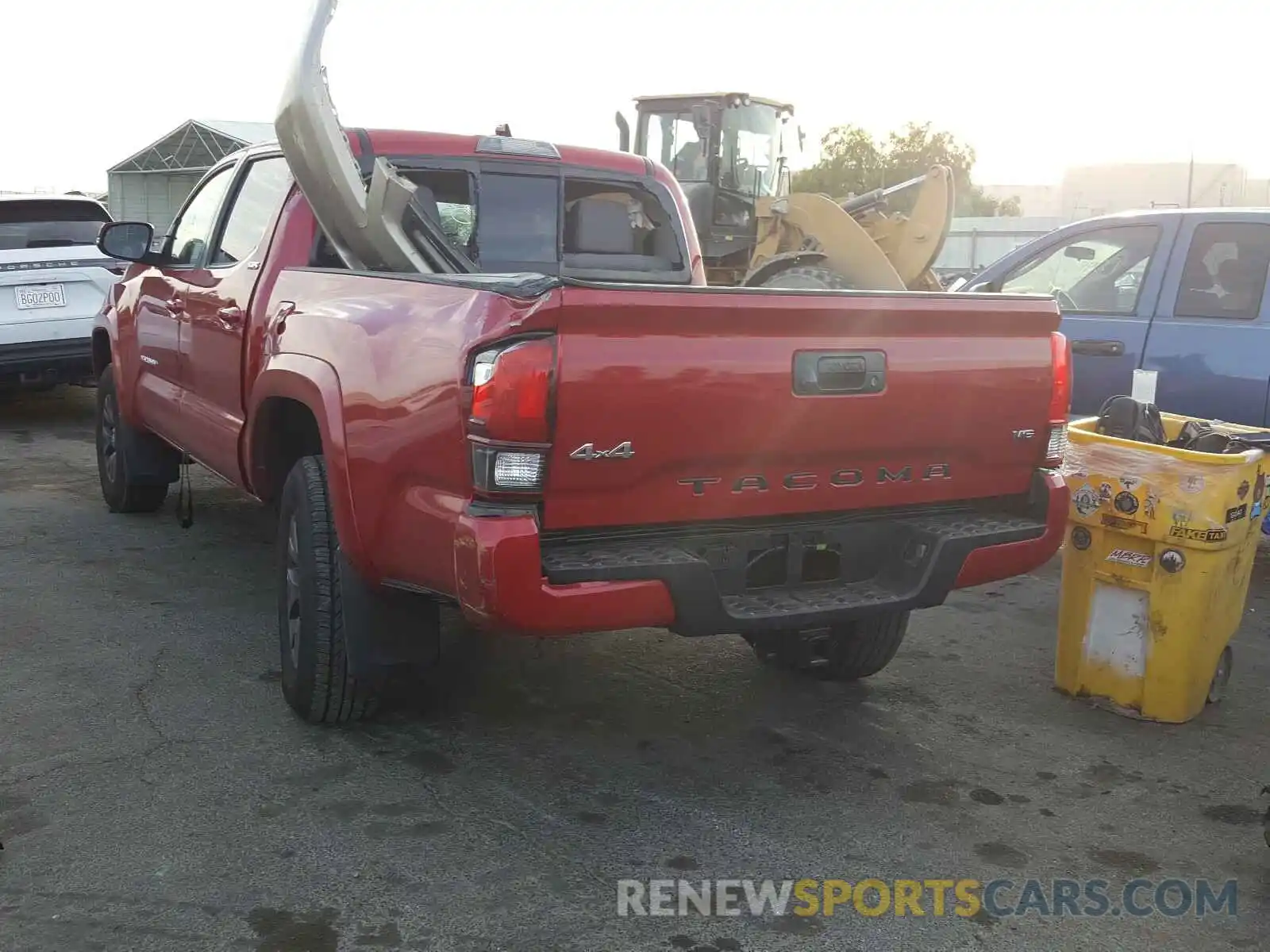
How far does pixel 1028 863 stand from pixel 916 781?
549mm

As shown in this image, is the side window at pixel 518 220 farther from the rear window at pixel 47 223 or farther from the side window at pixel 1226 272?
the rear window at pixel 47 223

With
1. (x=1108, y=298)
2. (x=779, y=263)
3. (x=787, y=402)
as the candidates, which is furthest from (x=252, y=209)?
(x=779, y=263)

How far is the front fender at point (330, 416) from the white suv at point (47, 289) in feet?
20.4

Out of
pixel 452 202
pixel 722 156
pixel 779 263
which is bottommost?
→ pixel 779 263

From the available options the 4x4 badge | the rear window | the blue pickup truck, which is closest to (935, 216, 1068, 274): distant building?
the rear window

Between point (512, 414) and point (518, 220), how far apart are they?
222 cm

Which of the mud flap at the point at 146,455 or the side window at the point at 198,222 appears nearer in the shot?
the side window at the point at 198,222

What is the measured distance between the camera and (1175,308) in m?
6.27

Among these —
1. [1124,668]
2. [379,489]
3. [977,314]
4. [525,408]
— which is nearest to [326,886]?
[379,489]

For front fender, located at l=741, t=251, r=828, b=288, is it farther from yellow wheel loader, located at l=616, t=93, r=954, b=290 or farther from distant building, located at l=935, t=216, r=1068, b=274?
distant building, located at l=935, t=216, r=1068, b=274

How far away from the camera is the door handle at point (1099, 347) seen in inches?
251

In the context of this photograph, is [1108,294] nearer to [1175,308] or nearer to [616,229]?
[1175,308]

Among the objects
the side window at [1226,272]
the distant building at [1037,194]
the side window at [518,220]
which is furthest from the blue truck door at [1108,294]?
the distant building at [1037,194]

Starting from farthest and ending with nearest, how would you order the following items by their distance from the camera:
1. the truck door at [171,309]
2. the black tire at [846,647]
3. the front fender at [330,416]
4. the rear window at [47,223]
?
the rear window at [47,223] < the truck door at [171,309] < the black tire at [846,647] < the front fender at [330,416]
